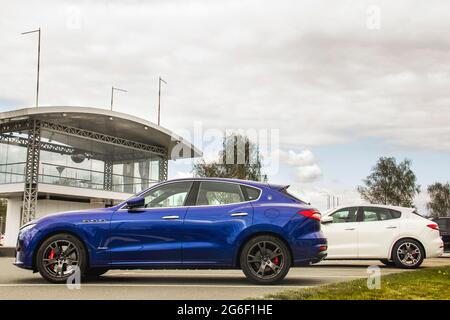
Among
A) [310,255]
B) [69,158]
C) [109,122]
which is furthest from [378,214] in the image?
[69,158]

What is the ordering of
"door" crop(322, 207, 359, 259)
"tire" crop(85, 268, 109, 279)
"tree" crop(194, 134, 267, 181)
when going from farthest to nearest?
"tree" crop(194, 134, 267, 181) → "door" crop(322, 207, 359, 259) → "tire" crop(85, 268, 109, 279)

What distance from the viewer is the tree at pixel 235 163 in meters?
50.5

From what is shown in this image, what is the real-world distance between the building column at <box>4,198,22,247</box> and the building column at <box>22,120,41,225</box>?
7.68 feet

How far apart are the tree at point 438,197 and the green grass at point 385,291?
369 feet

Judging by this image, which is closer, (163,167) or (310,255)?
(310,255)

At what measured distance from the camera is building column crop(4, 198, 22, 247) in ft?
114

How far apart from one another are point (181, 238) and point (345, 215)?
6015 millimetres

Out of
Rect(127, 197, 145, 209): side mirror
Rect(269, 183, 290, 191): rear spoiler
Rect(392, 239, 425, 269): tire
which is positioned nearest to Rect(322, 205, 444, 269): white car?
Rect(392, 239, 425, 269): tire

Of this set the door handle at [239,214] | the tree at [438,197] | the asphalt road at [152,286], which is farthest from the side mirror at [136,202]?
the tree at [438,197]

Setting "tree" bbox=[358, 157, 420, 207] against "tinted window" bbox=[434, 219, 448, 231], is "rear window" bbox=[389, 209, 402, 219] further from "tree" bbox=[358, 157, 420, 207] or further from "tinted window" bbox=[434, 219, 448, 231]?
"tree" bbox=[358, 157, 420, 207]

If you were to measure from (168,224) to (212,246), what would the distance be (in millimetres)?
731

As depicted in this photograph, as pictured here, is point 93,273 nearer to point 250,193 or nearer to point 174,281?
point 174,281

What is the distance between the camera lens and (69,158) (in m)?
35.2
